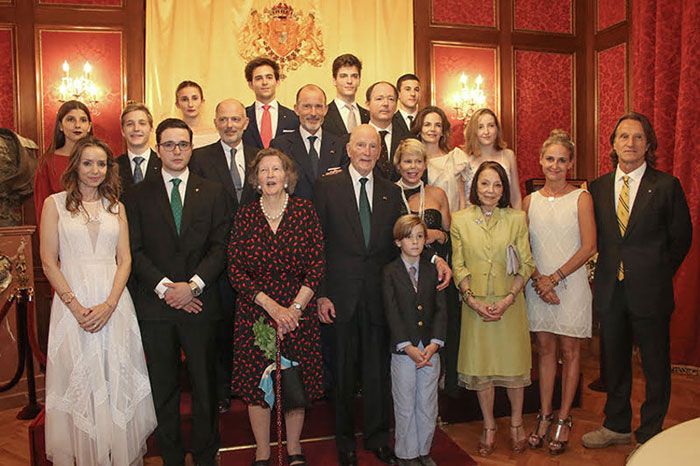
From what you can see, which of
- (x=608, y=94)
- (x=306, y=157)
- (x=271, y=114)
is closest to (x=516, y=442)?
(x=306, y=157)

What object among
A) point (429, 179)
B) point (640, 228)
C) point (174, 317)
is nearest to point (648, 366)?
point (640, 228)

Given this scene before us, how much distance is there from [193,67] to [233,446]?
400 centimetres

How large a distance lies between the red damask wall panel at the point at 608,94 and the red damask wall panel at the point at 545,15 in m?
0.56

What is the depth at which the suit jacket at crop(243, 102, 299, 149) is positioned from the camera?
419 cm

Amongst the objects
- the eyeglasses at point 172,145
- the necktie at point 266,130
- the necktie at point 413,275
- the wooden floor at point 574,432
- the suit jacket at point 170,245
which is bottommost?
the wooden floor at point 574,432

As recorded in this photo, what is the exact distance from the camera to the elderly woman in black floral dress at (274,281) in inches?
123

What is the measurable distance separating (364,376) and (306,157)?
1325 mm

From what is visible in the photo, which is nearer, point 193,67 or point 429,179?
point 429,179

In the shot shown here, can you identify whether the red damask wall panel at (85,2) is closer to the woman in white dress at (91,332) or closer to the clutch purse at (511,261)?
the woman in white dress at (91,332)

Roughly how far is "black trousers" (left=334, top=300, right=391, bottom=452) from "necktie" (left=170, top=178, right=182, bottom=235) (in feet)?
3.15

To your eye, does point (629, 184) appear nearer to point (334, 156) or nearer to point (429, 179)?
point (429, 179)

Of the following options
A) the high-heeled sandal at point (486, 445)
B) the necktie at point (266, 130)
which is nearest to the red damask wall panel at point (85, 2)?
the necktie at point (266, 130)

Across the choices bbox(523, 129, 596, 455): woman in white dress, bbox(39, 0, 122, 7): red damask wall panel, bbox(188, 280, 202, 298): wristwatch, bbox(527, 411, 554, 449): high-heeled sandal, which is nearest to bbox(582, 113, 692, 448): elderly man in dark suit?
bbox(523, 129, 596, 455): woman in white dress

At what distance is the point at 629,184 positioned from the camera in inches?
143
